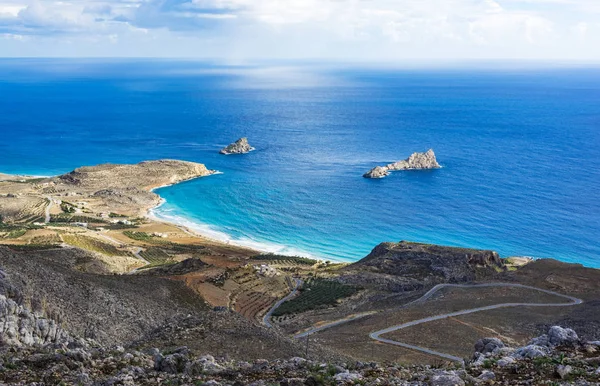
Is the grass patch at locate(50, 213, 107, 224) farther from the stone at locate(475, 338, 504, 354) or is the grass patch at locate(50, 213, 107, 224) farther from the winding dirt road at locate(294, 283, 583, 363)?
the stone at locate(475, 338, 504, 354)

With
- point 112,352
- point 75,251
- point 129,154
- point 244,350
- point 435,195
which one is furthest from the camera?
point 129,154

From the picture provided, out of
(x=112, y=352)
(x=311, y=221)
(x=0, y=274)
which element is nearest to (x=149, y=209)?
(x=311, y=221)

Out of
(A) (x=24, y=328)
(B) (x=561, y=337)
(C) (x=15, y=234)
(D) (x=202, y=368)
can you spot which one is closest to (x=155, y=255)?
(C) (x=15, y=234)

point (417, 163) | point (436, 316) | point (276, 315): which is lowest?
point (276, 315)

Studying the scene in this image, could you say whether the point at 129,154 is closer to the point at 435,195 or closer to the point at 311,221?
the point at 311,221

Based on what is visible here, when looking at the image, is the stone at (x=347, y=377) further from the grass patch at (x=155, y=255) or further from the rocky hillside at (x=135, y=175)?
the rocky hillside at (x=135, y=175)

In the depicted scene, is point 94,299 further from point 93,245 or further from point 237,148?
point 237,148
